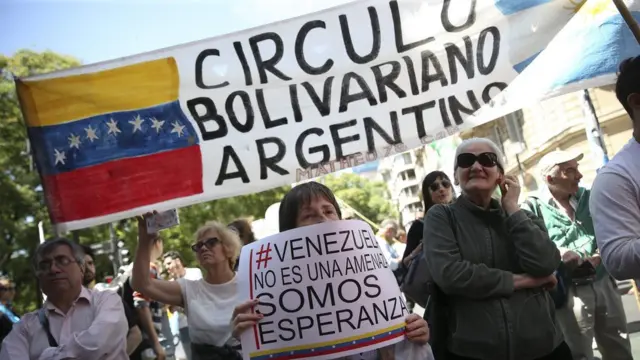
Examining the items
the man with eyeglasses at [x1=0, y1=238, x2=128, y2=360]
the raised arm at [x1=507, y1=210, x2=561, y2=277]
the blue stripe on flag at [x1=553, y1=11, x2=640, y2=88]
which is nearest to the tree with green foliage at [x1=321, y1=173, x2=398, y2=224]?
the blue stripe on flag at [x1=553, y1=11, x2=640, y2=88]

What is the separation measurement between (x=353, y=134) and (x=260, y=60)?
0.77m

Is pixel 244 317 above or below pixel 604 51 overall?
below

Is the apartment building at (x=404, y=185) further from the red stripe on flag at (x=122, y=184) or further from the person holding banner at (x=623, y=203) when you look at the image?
the person holding banner at (x=623, y=203)

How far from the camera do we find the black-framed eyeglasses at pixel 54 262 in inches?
135

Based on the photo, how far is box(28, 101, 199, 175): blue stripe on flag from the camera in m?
3.93

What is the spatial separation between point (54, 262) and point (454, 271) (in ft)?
6.76

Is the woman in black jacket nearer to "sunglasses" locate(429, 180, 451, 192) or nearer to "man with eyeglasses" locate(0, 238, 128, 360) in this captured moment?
"sunglasses" locate(429, 180, 451, 192)

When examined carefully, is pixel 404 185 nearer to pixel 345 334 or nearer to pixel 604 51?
pixel 604 51

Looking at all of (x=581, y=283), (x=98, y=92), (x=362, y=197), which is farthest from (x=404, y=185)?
(x=98, y=92)

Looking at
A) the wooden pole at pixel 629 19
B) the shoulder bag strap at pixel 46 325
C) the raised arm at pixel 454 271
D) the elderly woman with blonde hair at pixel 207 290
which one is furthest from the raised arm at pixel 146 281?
the wooden pole at pixel 629 19

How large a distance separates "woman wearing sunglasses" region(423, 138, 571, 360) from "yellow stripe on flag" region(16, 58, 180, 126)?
1933mm

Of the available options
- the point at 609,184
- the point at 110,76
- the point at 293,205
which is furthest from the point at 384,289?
the point at 110,76

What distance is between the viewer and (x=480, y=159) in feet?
10.2

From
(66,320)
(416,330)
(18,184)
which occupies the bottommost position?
(416,330)
